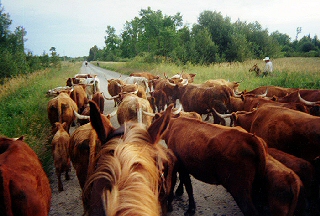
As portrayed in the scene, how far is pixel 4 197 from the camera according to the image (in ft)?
7.43

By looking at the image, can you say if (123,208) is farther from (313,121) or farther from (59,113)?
(59,113)

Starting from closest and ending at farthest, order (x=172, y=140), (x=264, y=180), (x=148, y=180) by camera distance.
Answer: (x=148, y=180) → (x=264, y=180) → (x=172, y=140)

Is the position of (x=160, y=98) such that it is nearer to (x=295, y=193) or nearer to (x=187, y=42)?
→ (x=295, y=193)

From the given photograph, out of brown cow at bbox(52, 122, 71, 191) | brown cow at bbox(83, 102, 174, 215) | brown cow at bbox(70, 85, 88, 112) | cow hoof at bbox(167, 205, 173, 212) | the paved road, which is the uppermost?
brown cow at bbox(83, 102, 174, 215)

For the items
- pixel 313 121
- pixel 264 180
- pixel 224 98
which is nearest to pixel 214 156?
pixel 264 180

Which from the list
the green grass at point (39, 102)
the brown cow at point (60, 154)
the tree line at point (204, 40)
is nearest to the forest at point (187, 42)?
the tree line at point (204, 40)

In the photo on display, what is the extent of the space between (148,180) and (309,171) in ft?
11.0

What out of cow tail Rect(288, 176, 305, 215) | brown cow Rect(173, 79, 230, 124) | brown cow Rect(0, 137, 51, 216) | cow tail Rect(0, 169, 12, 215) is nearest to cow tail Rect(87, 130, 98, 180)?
brown cow Rect(0, 137, 51, 216)

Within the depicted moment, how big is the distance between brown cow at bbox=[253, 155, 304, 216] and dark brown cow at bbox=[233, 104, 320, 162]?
3.85 ft

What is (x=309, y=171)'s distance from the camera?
12.4 ft

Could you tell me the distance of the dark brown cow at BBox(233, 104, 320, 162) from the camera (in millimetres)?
4312

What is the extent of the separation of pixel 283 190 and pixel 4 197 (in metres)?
3.24

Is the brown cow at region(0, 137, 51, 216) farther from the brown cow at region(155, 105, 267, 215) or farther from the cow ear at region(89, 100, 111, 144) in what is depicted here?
the brown cow at region(155, 105, 267, 215)

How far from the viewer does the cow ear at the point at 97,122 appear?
171cm
